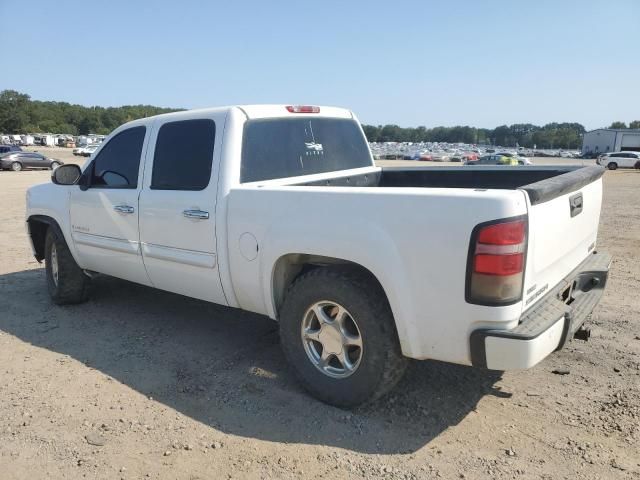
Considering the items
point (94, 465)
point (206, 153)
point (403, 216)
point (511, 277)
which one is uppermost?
point (206, 153)

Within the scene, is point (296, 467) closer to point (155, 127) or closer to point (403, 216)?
point (403, 216)

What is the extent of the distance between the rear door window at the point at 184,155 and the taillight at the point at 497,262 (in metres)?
2.05

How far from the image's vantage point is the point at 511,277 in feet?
8.50

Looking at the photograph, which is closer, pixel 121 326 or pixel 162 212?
pixel 162 212

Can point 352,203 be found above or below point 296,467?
above

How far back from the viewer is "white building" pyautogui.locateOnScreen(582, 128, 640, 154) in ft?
276

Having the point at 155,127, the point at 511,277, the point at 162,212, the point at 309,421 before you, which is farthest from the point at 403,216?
the point at 155,127

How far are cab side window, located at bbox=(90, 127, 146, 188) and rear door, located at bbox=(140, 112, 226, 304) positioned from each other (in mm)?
245

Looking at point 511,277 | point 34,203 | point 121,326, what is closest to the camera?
point 511,277

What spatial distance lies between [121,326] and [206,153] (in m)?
2.06

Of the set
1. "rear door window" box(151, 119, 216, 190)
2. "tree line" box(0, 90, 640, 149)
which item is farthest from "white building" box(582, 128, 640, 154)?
"rear door window" box(151, 119, 216, 190)

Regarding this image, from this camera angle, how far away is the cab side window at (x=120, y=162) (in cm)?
453

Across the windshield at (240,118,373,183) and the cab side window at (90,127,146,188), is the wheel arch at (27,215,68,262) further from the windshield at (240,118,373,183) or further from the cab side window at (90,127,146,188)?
the windshield at (240,118,373,183)

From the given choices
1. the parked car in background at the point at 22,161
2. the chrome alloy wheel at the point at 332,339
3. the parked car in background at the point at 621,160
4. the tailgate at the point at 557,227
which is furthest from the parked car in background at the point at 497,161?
the chrome alloy wheel at the point at 332,339
